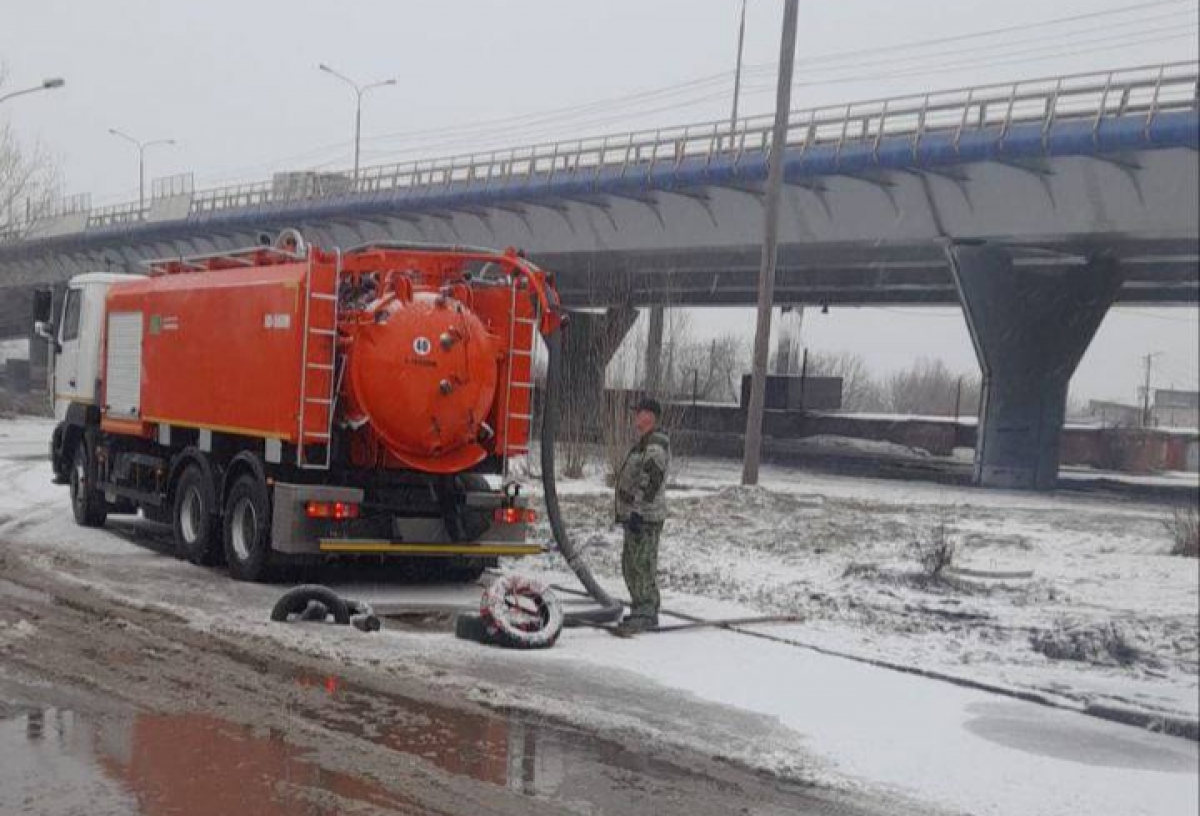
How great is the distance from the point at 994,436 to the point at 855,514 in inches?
648

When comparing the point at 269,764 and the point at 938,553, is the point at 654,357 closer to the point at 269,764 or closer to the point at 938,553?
the point at 938,553

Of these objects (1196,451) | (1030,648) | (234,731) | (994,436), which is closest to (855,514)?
(1030,648)

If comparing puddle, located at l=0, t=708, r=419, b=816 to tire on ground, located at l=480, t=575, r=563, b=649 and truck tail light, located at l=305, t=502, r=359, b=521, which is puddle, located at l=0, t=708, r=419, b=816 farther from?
truck tail light, located at l=305, t=502, r=359, b=521

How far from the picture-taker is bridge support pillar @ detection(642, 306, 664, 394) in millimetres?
18484

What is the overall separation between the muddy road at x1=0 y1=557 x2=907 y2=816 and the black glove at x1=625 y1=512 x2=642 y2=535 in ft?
8.78

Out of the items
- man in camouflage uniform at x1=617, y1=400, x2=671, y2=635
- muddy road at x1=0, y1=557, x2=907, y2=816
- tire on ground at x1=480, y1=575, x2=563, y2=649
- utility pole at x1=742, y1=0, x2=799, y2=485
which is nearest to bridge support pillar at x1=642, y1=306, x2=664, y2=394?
→ utility pole at x1=742, y1=0, x2=799, y2=485

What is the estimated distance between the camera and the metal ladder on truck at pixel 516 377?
39.0 ft

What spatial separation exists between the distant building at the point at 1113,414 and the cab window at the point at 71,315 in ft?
50.8

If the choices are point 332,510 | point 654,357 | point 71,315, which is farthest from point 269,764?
point 654,357

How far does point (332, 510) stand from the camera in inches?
440

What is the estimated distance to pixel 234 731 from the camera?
21.6 feet

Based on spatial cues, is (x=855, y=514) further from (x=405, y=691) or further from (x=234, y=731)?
(x=234, y=731)

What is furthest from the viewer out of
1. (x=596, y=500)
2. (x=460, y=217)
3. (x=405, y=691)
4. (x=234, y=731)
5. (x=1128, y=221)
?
(x=460, y=217)

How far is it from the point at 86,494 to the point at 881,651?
1044 cm
